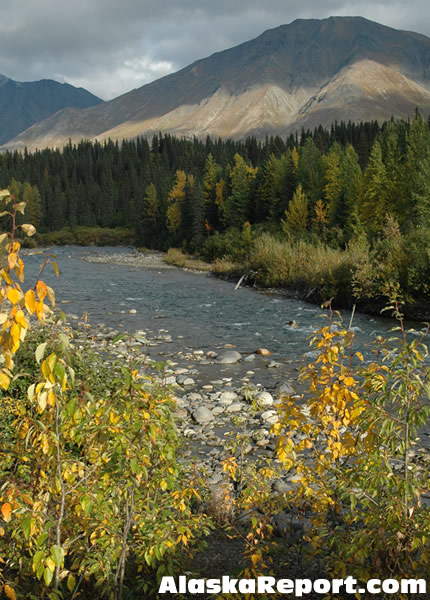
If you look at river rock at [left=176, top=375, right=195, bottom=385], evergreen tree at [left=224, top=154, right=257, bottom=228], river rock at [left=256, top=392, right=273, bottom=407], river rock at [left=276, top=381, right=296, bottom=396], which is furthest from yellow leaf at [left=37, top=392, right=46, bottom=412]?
evergreen tree at [left=224, top=154, right=257, bottom=228]

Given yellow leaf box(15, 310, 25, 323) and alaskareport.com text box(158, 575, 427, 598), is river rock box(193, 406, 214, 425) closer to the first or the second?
alaskareport.com text box(158, 575, 427, 598)

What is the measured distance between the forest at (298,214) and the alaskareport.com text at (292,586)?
5.89m

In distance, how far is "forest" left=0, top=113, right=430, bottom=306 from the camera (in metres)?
27.4

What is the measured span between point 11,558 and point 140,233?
87.7m

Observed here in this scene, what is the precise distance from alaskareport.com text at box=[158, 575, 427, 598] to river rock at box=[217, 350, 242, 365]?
10.8 meters

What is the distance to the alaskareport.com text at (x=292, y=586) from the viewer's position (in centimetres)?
373

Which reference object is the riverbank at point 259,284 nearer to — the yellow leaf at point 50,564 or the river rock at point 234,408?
the river rock at point 234,408

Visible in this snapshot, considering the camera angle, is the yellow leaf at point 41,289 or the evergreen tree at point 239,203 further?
the evergreen tree at point 239,203

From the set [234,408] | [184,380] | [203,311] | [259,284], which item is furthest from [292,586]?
[259,284]

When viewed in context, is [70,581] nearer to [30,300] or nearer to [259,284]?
[30,300]

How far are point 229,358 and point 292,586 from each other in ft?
37.2

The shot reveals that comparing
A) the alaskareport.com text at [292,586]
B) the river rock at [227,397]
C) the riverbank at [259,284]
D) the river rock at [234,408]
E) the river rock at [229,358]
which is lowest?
the riverbank at [259,284]

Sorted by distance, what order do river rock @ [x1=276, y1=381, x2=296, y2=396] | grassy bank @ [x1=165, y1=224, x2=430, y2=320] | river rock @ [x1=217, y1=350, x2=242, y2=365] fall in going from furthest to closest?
grassy bank @ [x1=165, y1=224, x2=430, y2=320] < river rock @ [x1=217, y1=350, x2=242, y2=365] < river rock @ [x1=276, y1=381, x2=296, y2=396]

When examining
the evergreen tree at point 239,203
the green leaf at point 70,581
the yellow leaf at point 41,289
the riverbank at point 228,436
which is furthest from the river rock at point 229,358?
the evergreen tree at point 239,203
